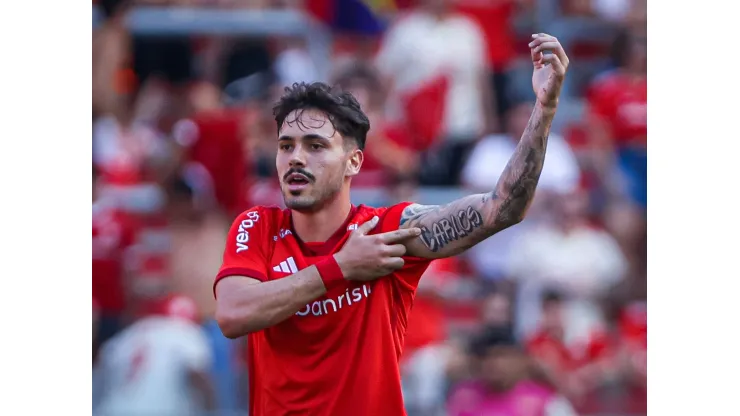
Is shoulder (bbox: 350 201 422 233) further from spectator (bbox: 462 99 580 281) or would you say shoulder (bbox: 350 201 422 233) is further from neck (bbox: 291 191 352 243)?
spectator (bbox: 462 99 580 281)

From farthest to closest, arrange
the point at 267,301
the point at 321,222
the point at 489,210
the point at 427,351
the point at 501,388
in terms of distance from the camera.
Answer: the point at 427,351 → the point at 501,388 → the point at 321,222 → the point at 489,210 → the point at 267,301

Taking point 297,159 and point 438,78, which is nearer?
point 297,159

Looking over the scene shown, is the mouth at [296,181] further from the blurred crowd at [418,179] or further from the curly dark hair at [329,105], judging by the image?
the blurred crowd at [418,179]

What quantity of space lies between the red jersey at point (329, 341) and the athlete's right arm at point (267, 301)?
0.46 feet

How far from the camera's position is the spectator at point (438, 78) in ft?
31.4

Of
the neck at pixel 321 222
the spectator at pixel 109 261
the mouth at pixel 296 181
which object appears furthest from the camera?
the spectator at pixel 109 261

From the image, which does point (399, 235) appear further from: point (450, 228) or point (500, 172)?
point (500, 172)

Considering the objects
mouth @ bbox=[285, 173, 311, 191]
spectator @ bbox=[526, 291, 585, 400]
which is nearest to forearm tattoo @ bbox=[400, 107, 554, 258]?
mouth @ bbox=[285, 173, 311, 191]

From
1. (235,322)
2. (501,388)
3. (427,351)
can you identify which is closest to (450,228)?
(235,322)

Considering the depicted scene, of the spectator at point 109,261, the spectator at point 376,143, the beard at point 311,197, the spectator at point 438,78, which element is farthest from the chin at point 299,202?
the spectator at point 438,78

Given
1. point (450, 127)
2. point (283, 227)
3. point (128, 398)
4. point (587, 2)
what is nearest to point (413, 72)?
point (450, 127)

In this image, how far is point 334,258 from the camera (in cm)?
423

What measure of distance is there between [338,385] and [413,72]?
18.9ft

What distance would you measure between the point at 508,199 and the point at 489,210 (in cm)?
10
